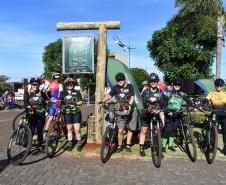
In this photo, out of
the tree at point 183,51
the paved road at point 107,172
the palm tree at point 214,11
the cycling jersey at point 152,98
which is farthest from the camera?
the tree at point 183,51

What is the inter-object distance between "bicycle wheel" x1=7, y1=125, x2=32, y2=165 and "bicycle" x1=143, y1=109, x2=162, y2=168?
2437 millimetres

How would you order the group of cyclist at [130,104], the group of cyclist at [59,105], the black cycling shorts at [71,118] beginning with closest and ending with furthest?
the group of cyclist at [130,104], the group of cyclist at [59,105], the black cycling shorts at [71,118]

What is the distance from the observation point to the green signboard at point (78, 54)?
10141mm

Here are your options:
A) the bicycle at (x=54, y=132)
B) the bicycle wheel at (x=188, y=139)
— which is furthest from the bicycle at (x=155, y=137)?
the bicycle at (x=54, y=132)

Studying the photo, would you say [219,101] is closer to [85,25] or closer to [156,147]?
[156,147]

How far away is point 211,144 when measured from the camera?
837cm

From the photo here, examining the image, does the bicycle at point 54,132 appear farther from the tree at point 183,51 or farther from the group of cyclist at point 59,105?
the tree at point 183,51

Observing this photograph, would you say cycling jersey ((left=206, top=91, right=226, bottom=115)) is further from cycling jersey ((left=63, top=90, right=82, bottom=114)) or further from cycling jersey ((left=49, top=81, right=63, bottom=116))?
cycling jersey ((left=49, top=81, right=63, bottom=116))

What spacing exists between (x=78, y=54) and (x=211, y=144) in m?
4.04

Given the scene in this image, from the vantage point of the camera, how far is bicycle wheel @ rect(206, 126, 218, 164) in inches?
318

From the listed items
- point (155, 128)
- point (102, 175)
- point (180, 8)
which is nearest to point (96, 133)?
point (155, 128)

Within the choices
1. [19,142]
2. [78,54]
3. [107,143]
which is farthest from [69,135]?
[78,54]

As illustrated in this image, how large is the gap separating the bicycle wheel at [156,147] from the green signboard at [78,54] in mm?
2885

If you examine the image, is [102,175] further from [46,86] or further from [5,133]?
[5,133]
